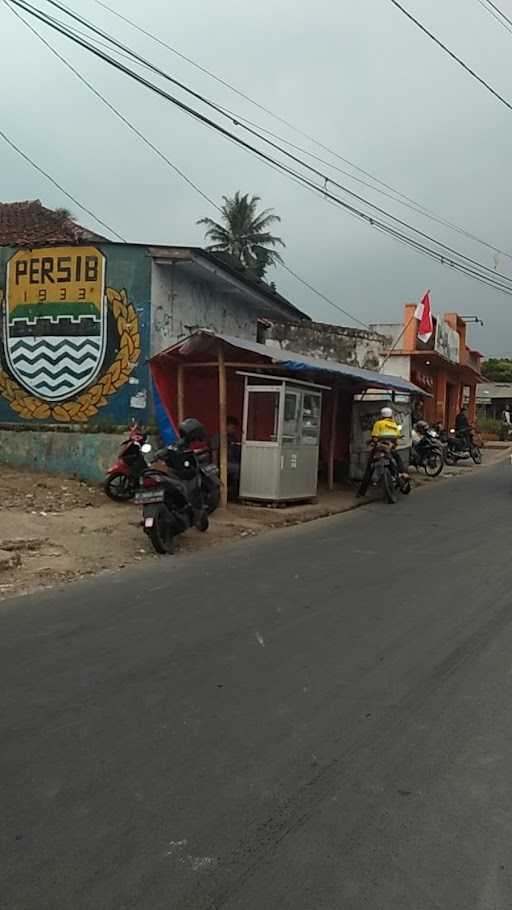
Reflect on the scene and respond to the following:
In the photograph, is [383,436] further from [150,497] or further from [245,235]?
[245,235]

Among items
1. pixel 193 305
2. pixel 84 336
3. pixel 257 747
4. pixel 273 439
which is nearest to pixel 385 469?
pixel 273 439

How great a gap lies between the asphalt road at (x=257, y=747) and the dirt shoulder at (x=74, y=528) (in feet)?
2.94

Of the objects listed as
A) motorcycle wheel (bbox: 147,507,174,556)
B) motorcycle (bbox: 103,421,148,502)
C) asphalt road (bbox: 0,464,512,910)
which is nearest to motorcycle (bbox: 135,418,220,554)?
motorcycle wheel (bbox: 147,507,174,556)

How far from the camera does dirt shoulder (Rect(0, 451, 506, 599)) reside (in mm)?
8078

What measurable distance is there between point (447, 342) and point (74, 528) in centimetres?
2358

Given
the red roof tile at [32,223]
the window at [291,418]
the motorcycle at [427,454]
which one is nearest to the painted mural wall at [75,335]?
the window at [291,418]

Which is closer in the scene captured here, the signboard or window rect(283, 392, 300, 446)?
window rect(283, 392, 300, 446)

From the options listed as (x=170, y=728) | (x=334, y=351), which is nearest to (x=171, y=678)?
(x=170, y=728)

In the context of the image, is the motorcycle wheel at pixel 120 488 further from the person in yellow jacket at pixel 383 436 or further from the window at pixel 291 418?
the person in yellow jacket at pixel 383 436

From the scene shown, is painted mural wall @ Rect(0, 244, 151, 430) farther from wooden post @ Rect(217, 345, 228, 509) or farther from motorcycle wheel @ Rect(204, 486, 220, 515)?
motorcycle wheel @ Rect(204, 486, 220, 515)

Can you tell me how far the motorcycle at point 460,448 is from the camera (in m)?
25.6

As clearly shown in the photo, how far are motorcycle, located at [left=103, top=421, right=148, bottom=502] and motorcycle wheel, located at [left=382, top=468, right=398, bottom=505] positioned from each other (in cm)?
477

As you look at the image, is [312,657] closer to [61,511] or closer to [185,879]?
[185,879]

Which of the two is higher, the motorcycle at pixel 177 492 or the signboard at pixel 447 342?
the signboard at pixel 447 342
